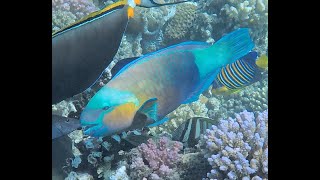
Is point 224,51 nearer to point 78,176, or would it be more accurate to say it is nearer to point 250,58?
point 250,58

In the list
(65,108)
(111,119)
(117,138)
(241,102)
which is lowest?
(241,102)

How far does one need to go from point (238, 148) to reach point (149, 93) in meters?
0.62

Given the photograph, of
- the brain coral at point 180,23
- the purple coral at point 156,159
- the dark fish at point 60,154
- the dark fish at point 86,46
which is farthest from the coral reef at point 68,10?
the purple coral at point 156,159

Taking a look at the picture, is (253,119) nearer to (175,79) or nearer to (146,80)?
(175,79)

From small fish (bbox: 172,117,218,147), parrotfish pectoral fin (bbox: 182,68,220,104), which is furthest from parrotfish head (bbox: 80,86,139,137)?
small fish (bbox: 172,117,218,147)

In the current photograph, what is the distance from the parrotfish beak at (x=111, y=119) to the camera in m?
1.41

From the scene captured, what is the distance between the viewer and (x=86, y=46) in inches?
59.0

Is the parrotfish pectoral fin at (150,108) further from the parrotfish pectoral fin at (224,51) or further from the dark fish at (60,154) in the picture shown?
the dark fish at (60,154)

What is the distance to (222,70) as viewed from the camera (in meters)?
1.66

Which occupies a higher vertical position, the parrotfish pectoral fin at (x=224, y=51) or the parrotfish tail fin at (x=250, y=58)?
the parrotfish pectoral fin at (x=224, y=51)

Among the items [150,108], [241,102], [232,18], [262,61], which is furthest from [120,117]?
[241,102]

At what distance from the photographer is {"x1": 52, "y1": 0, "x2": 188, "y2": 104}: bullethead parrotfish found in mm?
1480
